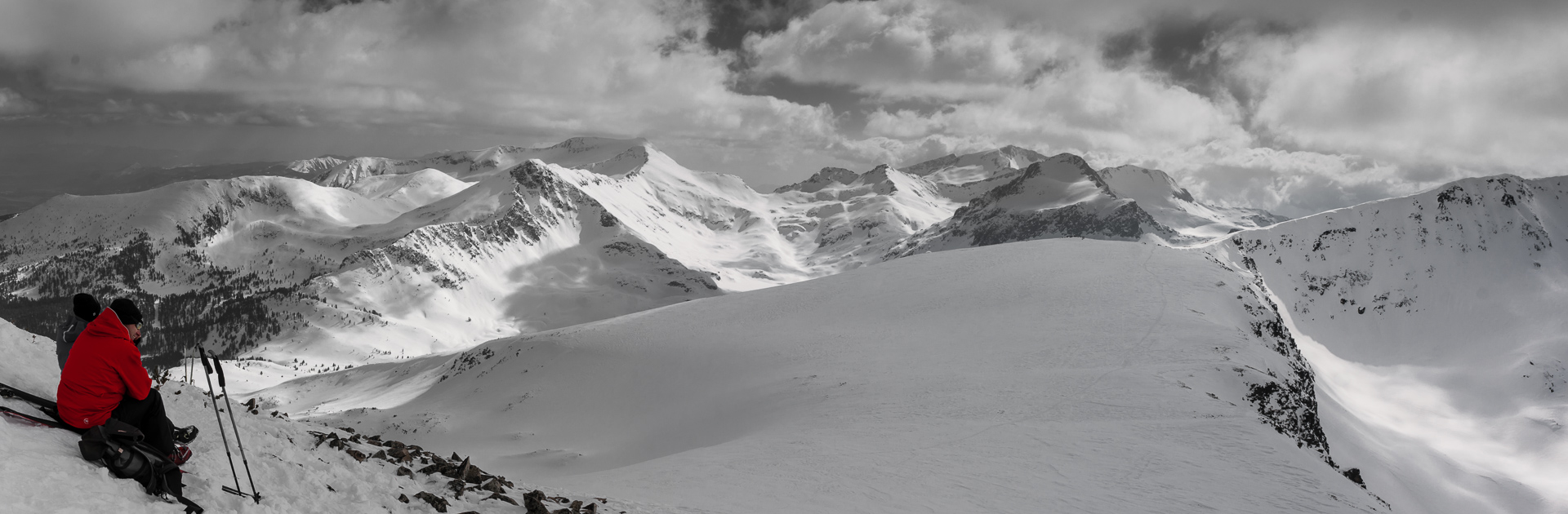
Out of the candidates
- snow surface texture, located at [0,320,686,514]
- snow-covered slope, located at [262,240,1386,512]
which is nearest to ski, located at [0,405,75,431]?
snow surface texture, located at [0,320,686,514]

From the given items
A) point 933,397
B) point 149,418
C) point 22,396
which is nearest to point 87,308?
point 22,396

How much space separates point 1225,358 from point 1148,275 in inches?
762

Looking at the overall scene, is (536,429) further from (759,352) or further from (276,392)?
(276,392)

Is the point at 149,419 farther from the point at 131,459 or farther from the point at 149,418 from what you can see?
the point at 131,459

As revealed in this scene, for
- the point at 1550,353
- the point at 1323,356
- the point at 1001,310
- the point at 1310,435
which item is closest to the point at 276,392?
the point at 1001,310

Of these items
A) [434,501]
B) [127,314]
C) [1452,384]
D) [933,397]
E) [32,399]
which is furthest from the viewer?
[1452,384]

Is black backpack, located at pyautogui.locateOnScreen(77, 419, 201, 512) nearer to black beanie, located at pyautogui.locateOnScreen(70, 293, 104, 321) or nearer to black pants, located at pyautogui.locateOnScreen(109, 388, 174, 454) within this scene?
black pants, located at pyautogui.locateOnScreen(109, 388, 174, 454)

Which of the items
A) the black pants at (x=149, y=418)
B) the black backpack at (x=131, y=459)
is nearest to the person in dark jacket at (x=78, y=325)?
the black pants at (x=149, y=418)

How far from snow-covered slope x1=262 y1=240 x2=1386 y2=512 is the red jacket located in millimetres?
12814

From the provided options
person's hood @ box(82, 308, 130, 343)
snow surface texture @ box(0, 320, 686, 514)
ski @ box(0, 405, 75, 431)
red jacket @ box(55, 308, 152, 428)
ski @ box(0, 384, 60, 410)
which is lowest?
snow surface texture @ box(0, 320, 686, 514)

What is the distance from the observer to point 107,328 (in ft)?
31.3

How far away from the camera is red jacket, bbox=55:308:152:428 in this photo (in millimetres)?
9406

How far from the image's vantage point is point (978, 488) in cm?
2238

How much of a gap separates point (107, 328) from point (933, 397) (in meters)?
29.9
